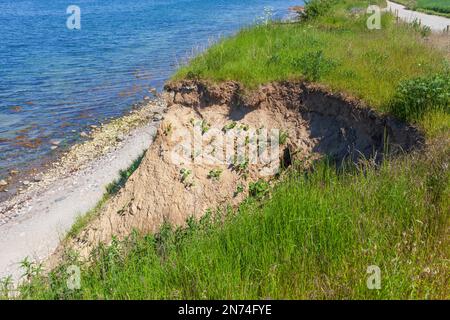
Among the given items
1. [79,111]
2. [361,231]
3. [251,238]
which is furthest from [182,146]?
[79,111]

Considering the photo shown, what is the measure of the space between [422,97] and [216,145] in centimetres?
547

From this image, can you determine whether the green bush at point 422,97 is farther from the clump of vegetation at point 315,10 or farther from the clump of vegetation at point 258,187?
the clump of vegetation at point 315,10

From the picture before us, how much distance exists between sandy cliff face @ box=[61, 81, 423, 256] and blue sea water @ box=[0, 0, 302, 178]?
10.3 meters

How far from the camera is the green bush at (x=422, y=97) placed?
868 cm

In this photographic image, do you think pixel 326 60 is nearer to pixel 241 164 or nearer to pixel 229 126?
pixel 229 126

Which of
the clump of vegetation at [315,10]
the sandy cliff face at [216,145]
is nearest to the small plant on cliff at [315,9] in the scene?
the clump of vegetation at [315,10]

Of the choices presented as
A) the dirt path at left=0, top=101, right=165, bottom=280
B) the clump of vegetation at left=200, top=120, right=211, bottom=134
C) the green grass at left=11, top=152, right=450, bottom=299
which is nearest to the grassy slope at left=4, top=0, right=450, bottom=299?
the green grass at left=11, top=152, right=450, bottom=299

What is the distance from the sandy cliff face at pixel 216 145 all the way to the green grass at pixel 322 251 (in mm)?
4535

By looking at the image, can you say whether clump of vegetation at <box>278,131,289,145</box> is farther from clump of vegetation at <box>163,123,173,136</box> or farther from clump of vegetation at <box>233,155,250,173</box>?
clump of vegetation at <box>163,123,173,136</box>

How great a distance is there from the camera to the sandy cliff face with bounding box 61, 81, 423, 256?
1083 centimetres

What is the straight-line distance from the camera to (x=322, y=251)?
4848mm

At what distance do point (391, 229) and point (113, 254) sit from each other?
504 cm

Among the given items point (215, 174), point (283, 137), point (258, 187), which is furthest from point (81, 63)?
point (258, 187)

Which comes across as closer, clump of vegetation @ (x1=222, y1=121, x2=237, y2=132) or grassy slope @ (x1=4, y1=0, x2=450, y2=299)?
grassy slope @ (x1=4, y1=0, x2=450, y2=299)
